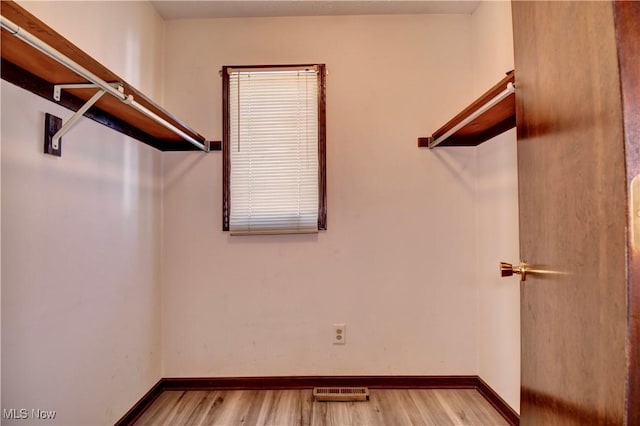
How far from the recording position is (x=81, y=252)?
1382mm

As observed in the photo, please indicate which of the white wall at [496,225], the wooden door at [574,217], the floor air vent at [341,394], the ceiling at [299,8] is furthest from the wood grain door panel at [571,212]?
the ceiling at [299,8]

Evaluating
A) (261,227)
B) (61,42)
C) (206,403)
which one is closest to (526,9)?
(61,42)

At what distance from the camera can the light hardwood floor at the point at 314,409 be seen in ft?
5.71

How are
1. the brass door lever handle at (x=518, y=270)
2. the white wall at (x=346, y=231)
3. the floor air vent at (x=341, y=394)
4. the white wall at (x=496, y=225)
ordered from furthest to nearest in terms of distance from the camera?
the white wall at (x=346, y=231) → the floor air vent at (x=341, y=394) → the white wall at (x=496, y=225) → the brass door lever handle at (x=518, y=270)

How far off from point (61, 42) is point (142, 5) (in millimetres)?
1229

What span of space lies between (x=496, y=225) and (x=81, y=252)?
6.84 ft

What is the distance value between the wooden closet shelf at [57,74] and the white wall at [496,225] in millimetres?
1748

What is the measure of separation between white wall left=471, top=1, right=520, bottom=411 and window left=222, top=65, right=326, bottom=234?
994mm

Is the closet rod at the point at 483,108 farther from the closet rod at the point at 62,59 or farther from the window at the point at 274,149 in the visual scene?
the closet rod at the point at 62,59

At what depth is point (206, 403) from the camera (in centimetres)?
191

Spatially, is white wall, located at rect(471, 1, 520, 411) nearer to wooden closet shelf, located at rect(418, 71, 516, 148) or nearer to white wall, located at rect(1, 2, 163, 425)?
wooden closet shelf, located at rect(418, 71, 516, 148)

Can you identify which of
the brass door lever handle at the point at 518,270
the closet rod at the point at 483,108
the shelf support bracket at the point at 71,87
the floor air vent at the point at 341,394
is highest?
the shelf support bracket at the point at 71,87

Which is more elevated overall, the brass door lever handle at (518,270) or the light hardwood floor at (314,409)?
the brass door lever handle at (518,270)

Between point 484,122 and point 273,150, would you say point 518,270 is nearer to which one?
point 484,122
